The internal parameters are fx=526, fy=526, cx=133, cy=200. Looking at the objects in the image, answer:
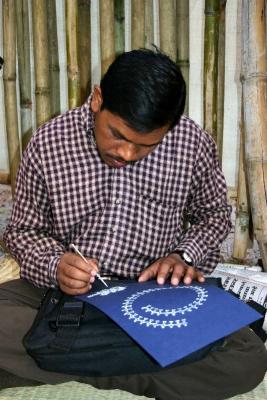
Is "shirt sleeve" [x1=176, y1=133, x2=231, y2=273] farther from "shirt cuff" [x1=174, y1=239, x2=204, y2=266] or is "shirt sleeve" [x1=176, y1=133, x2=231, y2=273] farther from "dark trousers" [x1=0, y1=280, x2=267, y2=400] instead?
"dark trousers" [x1=0, y1=280, x2=267, y2=400]

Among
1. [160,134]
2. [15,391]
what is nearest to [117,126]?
[160,134]

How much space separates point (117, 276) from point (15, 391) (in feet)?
1.28

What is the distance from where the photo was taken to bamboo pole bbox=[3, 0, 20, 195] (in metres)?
2.06

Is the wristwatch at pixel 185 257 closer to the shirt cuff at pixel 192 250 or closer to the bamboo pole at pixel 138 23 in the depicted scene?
the shirt cuff at pixel 192 250

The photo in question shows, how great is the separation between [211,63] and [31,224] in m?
0.99

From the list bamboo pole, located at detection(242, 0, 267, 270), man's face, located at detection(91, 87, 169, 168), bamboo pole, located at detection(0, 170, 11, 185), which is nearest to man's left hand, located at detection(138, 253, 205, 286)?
man's face, located at detection(91, 87, 169, 168)

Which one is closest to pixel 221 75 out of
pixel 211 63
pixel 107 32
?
pixel 211 63

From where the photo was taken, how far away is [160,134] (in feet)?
3.75

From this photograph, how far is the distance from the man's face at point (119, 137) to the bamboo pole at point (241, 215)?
0.89 m

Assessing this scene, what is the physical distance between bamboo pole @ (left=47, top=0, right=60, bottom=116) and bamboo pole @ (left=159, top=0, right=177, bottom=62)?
0.45 meters

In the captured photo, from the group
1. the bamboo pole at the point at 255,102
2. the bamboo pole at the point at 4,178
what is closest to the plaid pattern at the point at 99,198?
the bamboo pole at the point at 255,102

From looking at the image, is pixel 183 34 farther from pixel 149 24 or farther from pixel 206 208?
pixel 206 208

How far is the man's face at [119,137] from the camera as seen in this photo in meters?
1.12

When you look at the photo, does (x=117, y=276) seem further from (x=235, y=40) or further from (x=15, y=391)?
(x=235, y=40)
